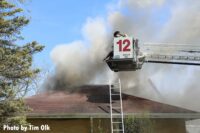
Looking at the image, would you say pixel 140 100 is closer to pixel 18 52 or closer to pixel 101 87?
pixel 101 87

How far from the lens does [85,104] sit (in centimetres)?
2191

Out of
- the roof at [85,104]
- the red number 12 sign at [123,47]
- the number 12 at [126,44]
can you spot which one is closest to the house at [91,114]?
the roof at [85,104]

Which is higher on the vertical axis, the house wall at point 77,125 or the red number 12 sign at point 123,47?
the red number 12 sign at point 123,47

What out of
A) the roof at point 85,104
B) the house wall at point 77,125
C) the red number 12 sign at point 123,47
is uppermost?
the red number 12 sign at point 123,47

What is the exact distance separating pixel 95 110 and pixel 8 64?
566cm

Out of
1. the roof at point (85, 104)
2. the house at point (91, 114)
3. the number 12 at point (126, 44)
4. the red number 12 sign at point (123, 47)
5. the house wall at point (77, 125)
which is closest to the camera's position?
the house at point (91, 114)

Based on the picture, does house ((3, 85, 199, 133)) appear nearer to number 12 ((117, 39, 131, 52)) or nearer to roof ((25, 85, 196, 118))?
roof ((25, 85, 196, 118))

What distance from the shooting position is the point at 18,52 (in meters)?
17.0

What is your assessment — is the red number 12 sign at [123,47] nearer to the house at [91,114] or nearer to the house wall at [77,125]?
the house at [91,114]

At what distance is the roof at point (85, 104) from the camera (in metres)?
21.1

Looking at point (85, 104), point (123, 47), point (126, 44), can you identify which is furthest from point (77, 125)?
point (126, 44)

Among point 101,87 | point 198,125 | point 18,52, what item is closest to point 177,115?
point 101,87

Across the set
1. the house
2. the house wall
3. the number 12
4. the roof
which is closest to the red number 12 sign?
the number 12

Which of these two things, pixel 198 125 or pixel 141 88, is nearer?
pixel 141 88
